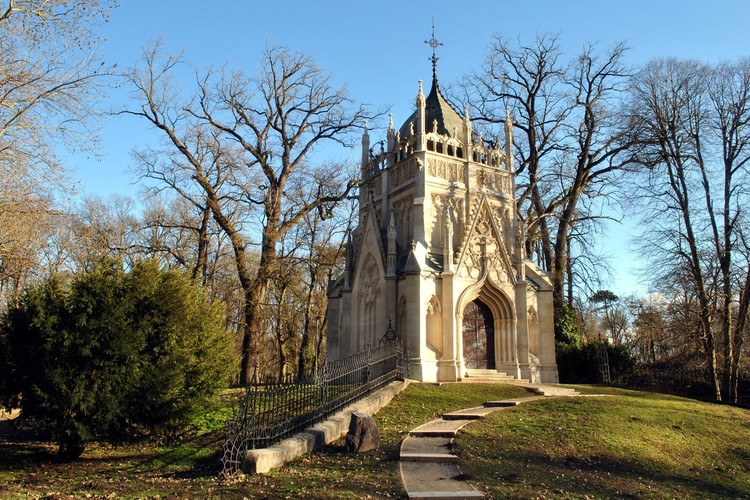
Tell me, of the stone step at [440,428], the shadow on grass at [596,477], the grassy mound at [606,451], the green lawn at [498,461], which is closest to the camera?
the green lawn at [498,461]

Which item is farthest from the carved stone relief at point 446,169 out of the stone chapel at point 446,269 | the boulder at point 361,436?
the boulder at point 361,436

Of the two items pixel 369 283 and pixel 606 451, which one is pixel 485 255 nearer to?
pixel 369 283

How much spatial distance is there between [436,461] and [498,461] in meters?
1.10

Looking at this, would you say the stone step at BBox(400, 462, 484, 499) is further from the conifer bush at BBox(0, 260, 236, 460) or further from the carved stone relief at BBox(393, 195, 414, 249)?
the carved stone relief at BBox(393, 195, 414, 249)

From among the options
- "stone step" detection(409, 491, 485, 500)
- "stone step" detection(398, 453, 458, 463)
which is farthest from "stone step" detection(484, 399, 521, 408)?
"stone step" detection(409, 491, 485, 500)

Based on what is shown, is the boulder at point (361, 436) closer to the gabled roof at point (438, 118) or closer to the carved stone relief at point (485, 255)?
the carved stone relief at point (485, 255)

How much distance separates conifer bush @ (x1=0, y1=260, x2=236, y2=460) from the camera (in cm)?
1083

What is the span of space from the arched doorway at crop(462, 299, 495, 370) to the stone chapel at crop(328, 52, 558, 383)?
1.4 inches

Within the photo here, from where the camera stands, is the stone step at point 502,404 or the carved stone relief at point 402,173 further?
the carved stone relief at point 402,173

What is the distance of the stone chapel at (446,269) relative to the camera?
19547mm

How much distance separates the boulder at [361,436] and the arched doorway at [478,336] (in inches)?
404

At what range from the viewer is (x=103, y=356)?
1109 centimetres

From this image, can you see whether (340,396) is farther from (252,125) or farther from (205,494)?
(252,125)

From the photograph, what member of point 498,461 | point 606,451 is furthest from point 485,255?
point 498,461
